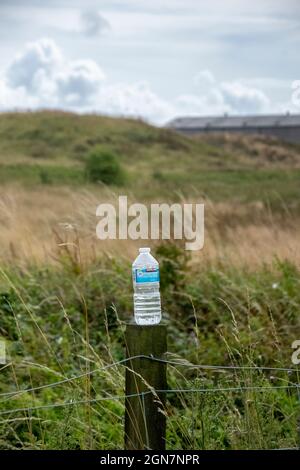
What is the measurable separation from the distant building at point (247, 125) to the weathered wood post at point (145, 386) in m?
72.0

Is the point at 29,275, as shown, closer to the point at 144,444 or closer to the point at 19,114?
the point at 144,444

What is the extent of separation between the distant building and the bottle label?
7164 centimetres

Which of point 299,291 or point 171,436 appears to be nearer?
point 171,436

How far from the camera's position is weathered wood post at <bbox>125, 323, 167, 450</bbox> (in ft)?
13.1

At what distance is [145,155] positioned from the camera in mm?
56438

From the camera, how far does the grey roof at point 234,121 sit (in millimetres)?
80062

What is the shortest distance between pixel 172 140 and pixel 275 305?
55.0 m

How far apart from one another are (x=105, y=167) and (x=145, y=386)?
35.1 meters

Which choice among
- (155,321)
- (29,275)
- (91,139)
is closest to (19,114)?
(91,139)

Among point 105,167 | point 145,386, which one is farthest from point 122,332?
point 105,167

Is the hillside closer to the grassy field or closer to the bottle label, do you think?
the grassy field

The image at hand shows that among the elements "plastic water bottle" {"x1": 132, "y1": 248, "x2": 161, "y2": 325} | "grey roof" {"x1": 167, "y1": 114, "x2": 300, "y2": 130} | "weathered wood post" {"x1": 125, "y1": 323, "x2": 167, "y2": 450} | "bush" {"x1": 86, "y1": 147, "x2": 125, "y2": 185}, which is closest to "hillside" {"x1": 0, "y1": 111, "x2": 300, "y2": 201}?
"bush" {"x1": 86, "y1": 147, "x2": 125, "y2": 185}

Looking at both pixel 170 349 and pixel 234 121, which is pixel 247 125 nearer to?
pixel 234 121

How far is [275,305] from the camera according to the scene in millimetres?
8281
